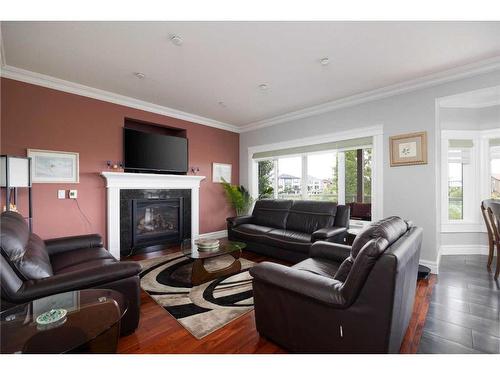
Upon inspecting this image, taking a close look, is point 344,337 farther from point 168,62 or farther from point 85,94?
point 85,94

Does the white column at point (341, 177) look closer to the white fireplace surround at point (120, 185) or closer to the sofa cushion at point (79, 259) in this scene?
the white fireplace surround at point (120, 185)

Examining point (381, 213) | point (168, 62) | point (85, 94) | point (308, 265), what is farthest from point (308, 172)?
point (85, 94)

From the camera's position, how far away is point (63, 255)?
2340 millimetres

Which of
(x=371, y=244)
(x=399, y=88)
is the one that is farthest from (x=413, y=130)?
(x=371, y=244)

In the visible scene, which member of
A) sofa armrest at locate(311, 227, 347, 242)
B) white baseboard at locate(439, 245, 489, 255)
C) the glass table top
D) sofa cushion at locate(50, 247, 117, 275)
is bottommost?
white baseboard at locate(439, 245, 489, 255)

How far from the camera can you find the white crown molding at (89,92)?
286 centimetres

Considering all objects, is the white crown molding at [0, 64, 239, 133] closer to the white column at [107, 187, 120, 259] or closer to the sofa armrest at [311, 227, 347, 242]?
the white column at [107, 187, 120, 259]

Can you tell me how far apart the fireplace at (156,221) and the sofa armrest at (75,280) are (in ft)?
7.97

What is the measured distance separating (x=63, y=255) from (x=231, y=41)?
9.13ft

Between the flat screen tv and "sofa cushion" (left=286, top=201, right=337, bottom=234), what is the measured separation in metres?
2.32

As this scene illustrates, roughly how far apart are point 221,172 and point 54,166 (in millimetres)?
2971

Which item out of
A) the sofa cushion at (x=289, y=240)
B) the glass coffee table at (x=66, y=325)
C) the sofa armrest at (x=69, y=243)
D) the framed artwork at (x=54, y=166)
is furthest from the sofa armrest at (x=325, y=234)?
the framed artwork at (x=54, y=166)

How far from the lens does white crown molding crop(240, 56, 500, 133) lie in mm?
2666

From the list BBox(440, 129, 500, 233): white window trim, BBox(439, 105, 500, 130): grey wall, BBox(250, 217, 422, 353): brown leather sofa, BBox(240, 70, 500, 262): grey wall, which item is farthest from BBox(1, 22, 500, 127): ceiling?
BBox(250, 217, 422, 353): brown leather sofa
